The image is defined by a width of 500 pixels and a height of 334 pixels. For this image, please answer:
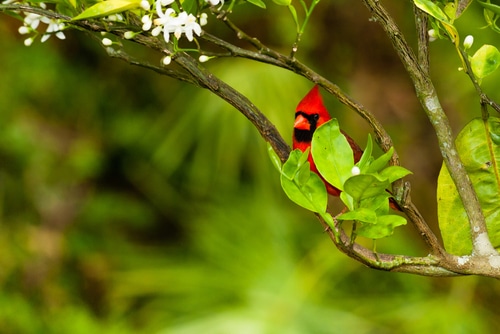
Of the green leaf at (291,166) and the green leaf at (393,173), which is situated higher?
the green leaf at (291,166)

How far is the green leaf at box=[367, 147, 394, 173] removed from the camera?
518 millimetres

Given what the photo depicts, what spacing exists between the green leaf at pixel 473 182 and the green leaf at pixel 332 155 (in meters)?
0.10

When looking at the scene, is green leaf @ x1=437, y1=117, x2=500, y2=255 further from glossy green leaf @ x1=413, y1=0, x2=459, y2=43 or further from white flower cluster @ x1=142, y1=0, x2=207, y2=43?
white flower cluster @ x1=142, y1=0, x2=207, y2=43

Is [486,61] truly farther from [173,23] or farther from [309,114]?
[309,114]

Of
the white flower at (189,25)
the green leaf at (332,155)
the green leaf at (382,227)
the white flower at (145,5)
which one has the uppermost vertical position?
the white flower at (145,5)

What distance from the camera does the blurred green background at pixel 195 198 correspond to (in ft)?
5.78

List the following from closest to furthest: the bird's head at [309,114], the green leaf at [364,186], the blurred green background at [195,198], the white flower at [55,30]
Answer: the green leaf at [364,186]
the white flower at [55,30]
the bird's head at [309,114]
the blurred green background at [195,198]

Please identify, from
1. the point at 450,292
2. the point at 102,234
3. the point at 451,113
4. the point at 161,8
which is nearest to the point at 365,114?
the point at 161,8

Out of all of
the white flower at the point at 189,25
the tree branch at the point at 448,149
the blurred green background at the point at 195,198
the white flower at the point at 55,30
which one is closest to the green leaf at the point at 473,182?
the tree branch at the point at 448,149

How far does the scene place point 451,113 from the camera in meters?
2.01

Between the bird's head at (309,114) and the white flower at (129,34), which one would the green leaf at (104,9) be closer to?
the white flower at (129,34)

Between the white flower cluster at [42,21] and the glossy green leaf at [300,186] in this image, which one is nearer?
the glossy green leaf at [300,186]

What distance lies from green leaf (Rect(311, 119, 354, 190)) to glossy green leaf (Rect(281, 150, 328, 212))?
0.01 m

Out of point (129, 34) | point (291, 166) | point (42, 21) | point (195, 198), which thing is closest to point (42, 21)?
point (42, 21)
